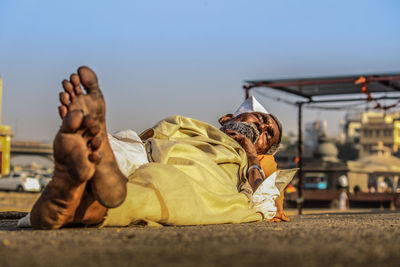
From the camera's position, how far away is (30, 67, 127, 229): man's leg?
2.95 m

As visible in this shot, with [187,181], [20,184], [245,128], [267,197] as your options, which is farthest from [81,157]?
[20,184]

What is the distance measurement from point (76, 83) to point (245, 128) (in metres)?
3.31

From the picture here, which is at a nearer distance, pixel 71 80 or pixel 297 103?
pixel 71 80

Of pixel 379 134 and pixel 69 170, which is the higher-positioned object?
pixel 69 170

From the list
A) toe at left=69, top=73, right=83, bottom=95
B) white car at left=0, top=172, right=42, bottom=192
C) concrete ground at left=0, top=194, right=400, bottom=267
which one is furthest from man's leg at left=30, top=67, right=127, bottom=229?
white car at left=0, top=172, right=42, bottom=192

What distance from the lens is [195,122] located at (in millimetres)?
5531

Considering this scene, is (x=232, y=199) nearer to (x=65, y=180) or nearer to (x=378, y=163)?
(x=65, y=180)

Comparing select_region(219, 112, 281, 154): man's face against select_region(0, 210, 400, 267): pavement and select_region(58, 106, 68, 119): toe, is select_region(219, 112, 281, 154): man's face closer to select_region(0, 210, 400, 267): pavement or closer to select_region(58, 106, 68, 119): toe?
select_region(0, 210, 400, 267): pavement

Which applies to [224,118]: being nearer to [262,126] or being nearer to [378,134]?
[262,126]

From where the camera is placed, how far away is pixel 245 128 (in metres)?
6.20

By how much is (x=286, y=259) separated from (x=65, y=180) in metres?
1.33

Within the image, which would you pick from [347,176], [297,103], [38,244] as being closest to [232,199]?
[38,244]

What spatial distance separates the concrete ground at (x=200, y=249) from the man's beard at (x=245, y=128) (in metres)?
2.96

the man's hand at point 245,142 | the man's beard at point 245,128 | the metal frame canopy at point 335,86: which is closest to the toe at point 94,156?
the man's hand at point 245,142
